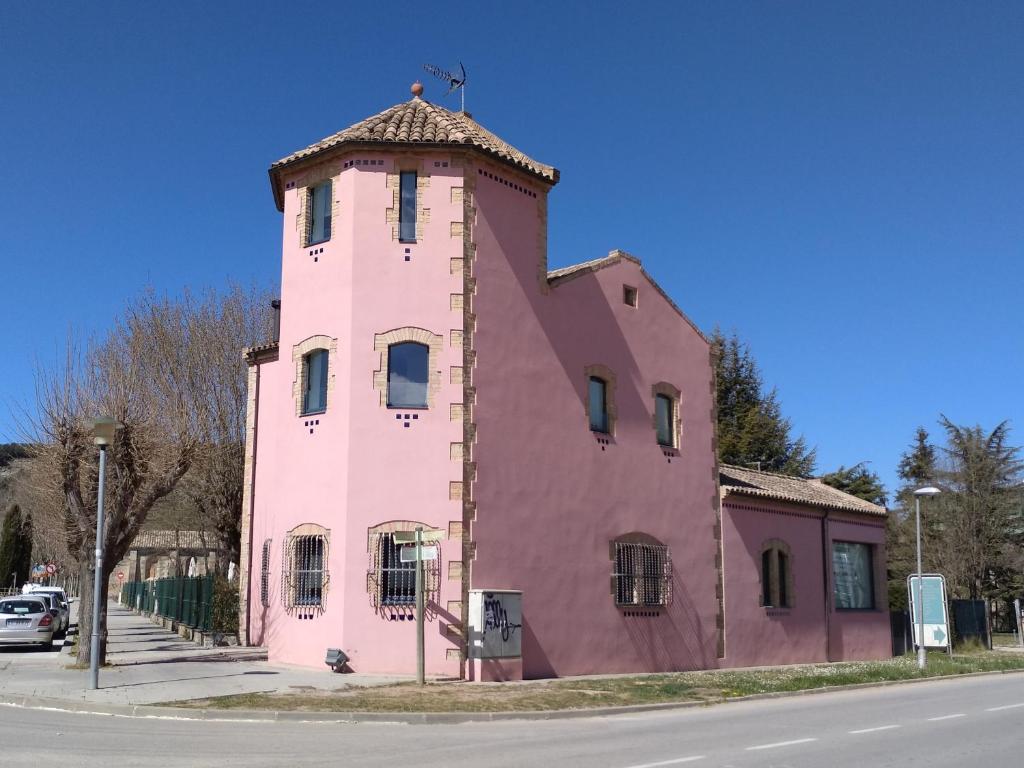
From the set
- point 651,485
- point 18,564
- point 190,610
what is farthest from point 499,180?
point 18,564

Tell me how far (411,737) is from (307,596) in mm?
8306

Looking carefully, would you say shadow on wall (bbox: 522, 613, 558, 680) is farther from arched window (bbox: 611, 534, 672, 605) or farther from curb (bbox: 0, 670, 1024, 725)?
curb (bbox: 0, 670, 1024, 725)

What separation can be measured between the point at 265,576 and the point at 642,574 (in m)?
8.79

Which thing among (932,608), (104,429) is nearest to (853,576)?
(932,608)

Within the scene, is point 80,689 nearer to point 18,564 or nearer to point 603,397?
point 603,397

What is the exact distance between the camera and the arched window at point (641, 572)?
74.8 ft

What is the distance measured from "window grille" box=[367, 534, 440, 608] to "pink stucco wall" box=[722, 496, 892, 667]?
966cm

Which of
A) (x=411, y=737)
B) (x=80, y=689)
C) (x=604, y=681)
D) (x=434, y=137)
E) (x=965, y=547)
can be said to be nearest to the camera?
(x=411, y=737)

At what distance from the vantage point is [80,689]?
53.6 feet

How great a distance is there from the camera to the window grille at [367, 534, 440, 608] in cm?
1928

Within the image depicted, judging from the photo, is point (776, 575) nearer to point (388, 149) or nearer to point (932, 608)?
point (932, 608)

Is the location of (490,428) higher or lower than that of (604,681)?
higher

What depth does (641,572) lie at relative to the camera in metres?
23.4

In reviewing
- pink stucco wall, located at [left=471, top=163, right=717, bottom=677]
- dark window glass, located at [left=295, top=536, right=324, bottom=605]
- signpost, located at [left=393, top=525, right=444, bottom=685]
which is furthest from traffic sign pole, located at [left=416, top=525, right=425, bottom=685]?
dark window glass, located at [left=295, top=536, right=324, bottom=605]
